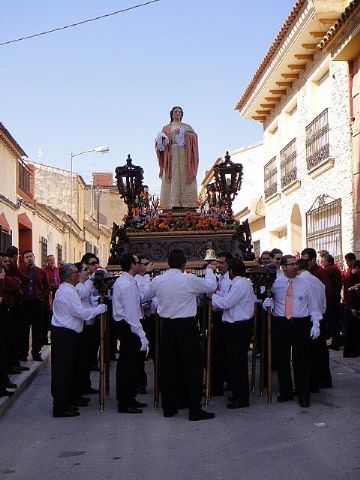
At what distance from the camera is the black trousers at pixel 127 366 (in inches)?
376

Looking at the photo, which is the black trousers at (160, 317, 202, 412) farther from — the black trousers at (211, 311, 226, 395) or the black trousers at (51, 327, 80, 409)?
the black trousers at (211, 311, 226, 395)

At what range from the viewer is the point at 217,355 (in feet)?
35.6

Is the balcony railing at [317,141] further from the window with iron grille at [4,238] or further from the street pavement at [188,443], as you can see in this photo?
the street pavement at [188,443]

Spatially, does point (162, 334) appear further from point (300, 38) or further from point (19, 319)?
point (300, 38)

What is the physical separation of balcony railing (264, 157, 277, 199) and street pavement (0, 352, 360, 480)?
1550cm

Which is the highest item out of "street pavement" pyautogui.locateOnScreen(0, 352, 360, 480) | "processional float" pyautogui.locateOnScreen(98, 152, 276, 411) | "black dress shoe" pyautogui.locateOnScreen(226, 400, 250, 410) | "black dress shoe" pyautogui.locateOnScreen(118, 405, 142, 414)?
"processional float" pyautogui.locateOnScreen(98, 152, 276, 411)

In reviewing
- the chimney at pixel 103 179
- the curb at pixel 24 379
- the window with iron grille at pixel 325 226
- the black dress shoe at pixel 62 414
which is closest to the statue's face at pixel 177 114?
the window with iron grille at pixel 325 226

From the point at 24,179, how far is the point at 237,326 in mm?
19299

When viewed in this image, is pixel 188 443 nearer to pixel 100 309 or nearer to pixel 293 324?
pixel 100 309

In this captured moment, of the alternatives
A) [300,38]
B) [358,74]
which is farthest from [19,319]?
[300,38]

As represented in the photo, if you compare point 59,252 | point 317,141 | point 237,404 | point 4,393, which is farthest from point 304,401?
point 59,252

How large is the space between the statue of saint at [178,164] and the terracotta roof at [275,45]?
461 cm

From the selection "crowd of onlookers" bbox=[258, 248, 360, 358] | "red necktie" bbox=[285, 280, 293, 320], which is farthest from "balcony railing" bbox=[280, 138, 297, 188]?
"red necktie" bbox=[285, 280, 293, 320]

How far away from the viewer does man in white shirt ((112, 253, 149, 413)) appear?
31.3 feet
